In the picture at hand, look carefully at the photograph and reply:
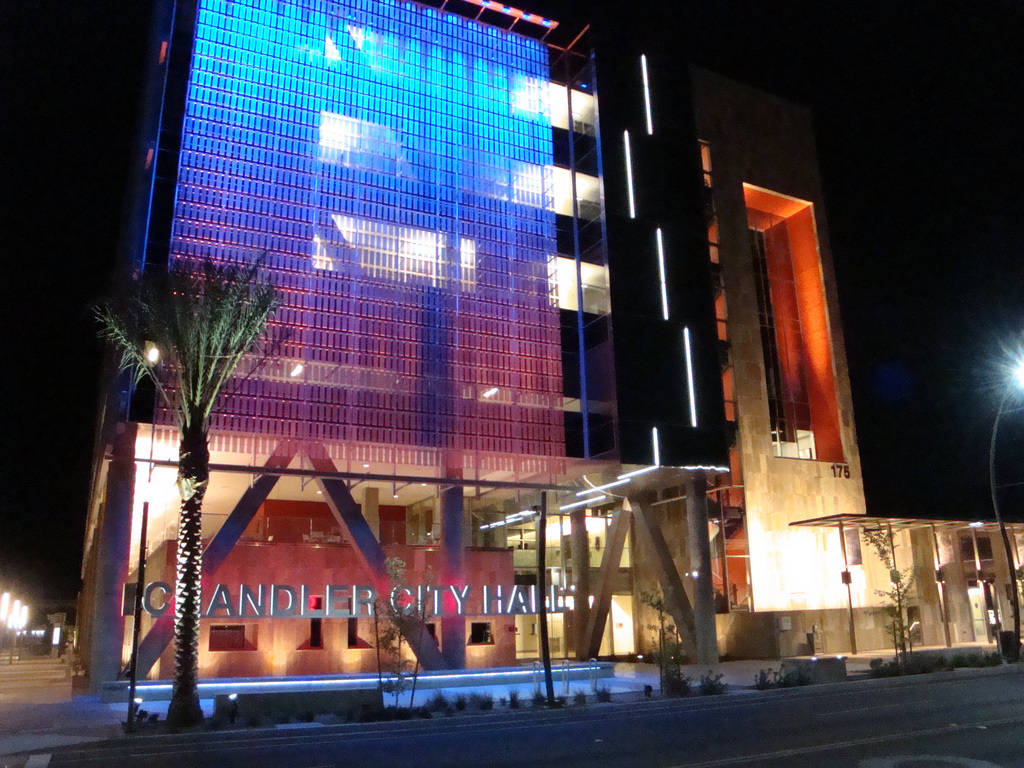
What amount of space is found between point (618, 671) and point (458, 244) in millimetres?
20293

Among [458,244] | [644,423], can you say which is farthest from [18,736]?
[644,423]

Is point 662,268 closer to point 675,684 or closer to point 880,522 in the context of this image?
point 880,522

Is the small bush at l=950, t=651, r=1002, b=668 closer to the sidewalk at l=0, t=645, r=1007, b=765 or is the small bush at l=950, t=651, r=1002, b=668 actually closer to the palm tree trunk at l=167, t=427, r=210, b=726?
the sidewalk at l=0, t=645, r=1007, b=765

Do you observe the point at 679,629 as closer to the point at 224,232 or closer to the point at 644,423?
the point at 644,423

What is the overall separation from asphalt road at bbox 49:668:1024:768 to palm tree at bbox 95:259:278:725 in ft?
15.6

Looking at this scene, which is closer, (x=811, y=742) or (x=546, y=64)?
(x=811, y=742)

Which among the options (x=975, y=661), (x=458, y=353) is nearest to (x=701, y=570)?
(x=975, y=661)

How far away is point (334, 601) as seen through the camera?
105 feet

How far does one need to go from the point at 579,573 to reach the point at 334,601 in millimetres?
15596

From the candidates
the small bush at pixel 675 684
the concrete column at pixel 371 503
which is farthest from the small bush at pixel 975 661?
the concrete column at pixel 371 503

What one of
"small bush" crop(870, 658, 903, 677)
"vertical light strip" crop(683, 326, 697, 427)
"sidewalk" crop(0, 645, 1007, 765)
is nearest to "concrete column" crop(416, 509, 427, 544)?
"sidewalk" crop(0, 645, 1007, 765)

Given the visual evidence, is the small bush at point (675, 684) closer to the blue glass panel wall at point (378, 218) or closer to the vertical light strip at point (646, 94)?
the blue glass panel wall at point (378, 218)

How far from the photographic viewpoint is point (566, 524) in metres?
47.5

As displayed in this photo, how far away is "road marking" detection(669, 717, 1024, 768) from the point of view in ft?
43.1
